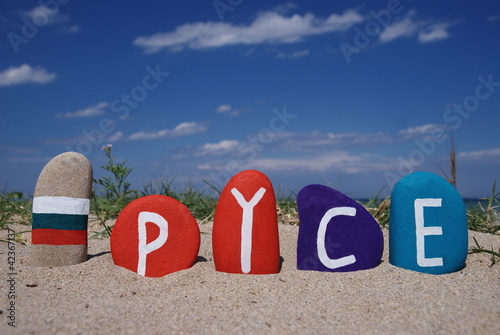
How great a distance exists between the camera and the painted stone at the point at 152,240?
2.94m

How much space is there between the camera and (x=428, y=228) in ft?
9.78

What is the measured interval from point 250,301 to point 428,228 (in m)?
1.46

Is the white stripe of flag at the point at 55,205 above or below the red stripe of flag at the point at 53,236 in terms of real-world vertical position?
above

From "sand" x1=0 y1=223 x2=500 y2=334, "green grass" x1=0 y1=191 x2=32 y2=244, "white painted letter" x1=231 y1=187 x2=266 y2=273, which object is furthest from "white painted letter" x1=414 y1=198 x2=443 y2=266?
"green grass" x1=0 y1=191 x2=32 y2=244

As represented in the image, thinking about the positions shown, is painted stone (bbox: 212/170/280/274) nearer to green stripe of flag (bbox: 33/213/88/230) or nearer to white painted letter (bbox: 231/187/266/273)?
white painted letter (bbox: 231/187/266/273)

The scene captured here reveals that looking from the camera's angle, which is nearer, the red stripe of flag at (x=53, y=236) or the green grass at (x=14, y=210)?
the red stripe of flag at (x=53, y=236)

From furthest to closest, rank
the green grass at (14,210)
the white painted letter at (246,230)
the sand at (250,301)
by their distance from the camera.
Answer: the green grass at (14,210) < the white painted letter at (246,230) < the sand at (250,301)

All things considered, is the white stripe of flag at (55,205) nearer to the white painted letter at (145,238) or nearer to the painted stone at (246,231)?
the white painted letter at (145,238)

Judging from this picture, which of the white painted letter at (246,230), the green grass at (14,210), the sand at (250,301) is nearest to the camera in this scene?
the sand at (250,301)

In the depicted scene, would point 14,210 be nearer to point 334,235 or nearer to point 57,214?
point 57,214

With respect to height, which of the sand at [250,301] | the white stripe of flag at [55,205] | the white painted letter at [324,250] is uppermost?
the white stripe of flag at [55,205]

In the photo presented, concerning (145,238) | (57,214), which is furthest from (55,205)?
(145,238)

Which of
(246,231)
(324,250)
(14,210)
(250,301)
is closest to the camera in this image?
(250,301)

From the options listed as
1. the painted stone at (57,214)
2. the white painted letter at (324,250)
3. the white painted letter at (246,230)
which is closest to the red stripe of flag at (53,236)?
the painted stone at (57,214)
